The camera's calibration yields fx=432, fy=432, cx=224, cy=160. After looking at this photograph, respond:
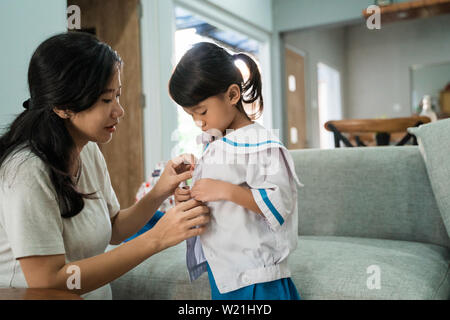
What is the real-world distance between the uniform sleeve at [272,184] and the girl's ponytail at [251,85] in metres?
0.24

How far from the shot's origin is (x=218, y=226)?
1.01 meters

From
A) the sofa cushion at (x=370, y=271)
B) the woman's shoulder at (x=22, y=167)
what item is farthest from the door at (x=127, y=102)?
the woman's shoulder at (x=22, y=167)

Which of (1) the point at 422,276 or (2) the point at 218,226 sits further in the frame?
(1) the point at 422,276

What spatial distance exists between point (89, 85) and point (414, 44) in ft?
22.3

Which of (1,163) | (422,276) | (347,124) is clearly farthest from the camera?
(347,124)

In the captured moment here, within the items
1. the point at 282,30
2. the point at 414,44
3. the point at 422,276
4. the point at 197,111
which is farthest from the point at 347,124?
the point at 414,44

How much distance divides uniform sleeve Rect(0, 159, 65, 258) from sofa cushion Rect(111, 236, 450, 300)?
53cm

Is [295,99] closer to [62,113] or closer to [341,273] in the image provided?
[341,273]

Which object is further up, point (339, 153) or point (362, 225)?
point (339, 153)

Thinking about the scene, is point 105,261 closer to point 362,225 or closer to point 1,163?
point 1,163

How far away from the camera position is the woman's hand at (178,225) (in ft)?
3.05

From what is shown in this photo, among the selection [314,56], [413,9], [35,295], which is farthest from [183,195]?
[314,56]

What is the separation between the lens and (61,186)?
91 centimetres

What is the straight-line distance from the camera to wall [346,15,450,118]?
6531mm
